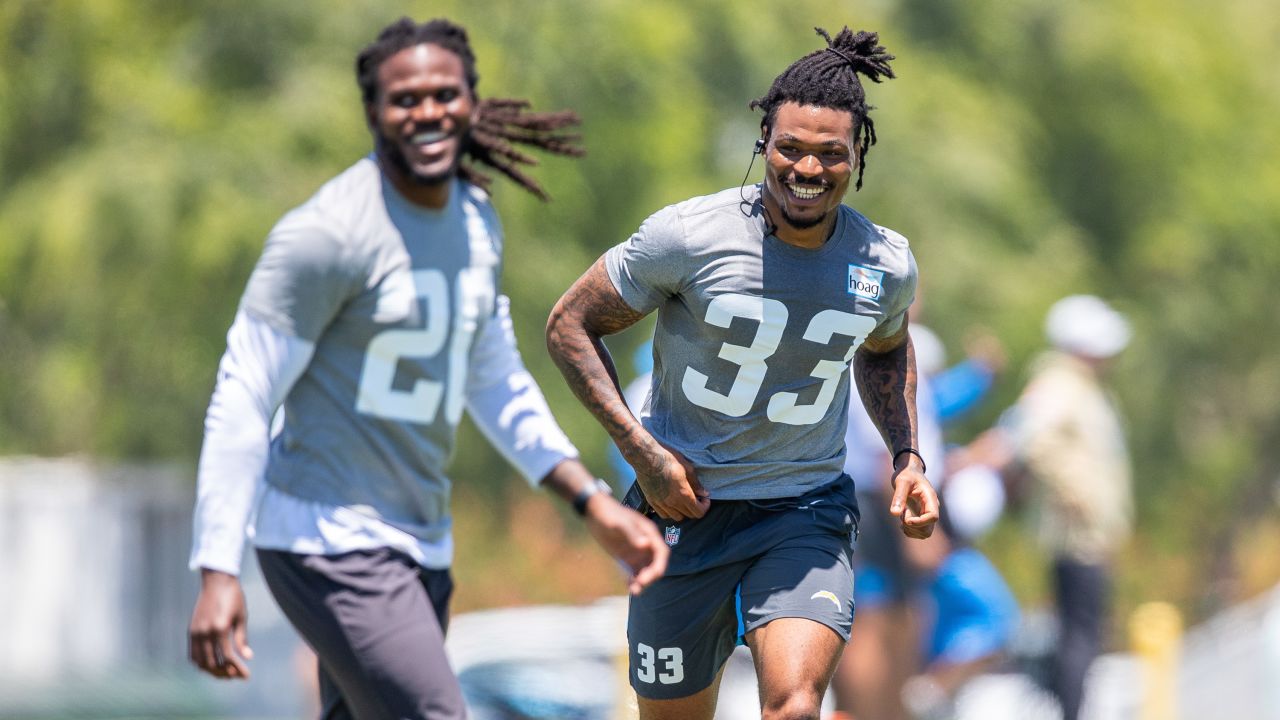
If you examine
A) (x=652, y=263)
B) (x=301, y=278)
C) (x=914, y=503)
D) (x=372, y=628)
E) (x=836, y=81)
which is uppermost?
(x=836, y=81)

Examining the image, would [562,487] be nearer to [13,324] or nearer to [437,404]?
[437,404]

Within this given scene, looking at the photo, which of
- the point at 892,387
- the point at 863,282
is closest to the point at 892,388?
the point at 892,387

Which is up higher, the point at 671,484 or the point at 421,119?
the point at 421,119

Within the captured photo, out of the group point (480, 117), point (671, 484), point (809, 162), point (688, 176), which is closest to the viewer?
point (809, 162)

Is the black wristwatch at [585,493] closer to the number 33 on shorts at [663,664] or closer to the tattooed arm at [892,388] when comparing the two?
the number 33 on shorts at [663,664]

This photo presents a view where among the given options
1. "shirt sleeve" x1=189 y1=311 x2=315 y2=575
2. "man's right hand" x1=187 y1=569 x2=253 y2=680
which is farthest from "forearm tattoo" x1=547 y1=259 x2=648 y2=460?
"man's right hand" x1=187 y1=569 x2=253 y2=680

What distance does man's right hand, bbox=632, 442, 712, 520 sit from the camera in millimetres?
4910

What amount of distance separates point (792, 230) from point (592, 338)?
2.09ft

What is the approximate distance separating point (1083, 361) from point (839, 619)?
5.09 meters

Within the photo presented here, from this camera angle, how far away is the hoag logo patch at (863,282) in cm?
495

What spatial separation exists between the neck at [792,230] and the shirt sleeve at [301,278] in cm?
116

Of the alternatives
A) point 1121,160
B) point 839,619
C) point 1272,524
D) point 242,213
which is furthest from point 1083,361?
point 1272,524

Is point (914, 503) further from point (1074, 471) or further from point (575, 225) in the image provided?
point (575, 225)

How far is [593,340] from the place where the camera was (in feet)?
16.6
